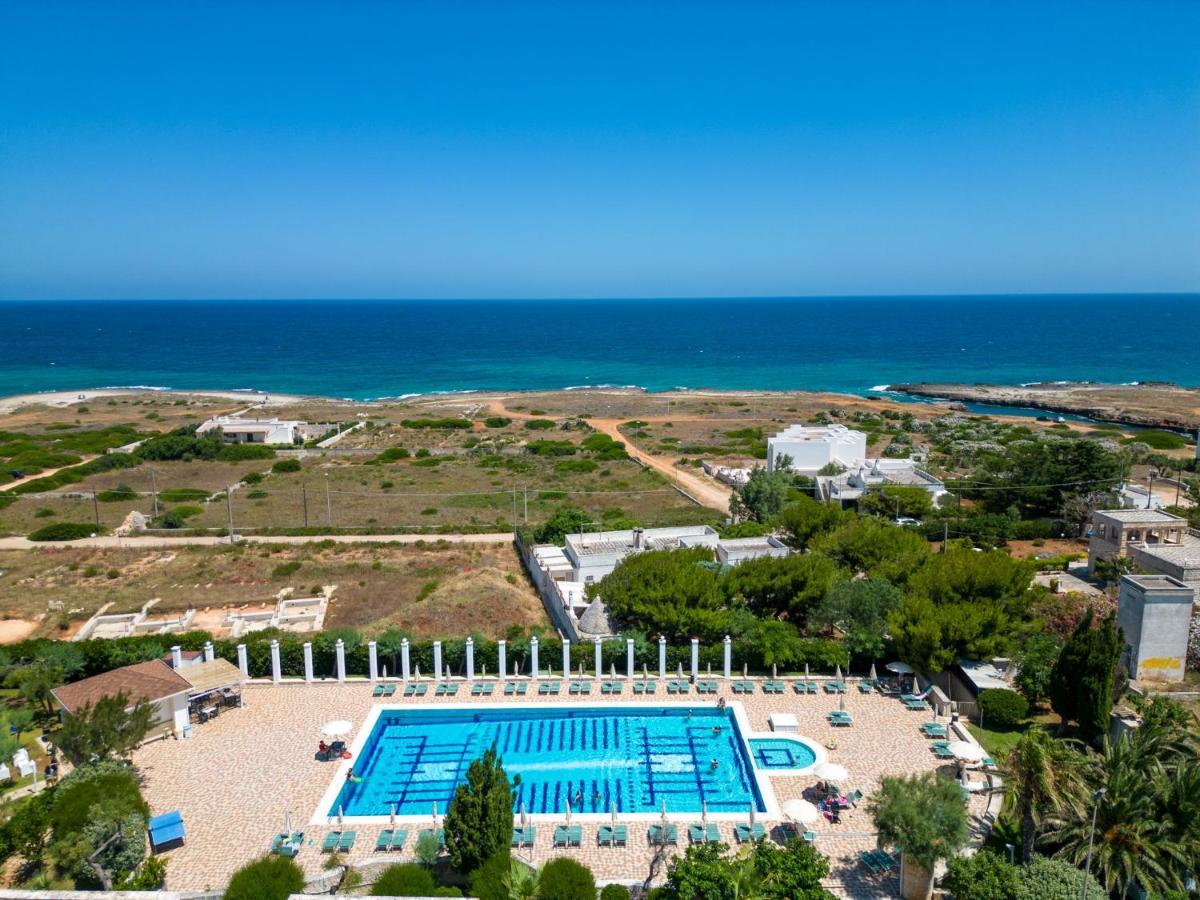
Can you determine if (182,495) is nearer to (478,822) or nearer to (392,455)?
(392,455)

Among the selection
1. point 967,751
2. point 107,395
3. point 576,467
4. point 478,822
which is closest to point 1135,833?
point 967,751

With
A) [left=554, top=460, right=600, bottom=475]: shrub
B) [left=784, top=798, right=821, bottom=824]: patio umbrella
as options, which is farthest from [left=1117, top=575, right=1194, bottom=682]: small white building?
[left=554, top=460, right=600, bottom=475]: shrub

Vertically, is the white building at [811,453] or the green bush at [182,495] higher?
the white building at [811,453]

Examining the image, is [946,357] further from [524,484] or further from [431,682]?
[431,682]

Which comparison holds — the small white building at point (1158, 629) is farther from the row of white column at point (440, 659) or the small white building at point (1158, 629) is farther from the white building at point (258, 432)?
the white building at point (258, 432)

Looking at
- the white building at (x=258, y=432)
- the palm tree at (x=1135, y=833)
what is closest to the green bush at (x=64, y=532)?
the white building at (x=258, y=432)

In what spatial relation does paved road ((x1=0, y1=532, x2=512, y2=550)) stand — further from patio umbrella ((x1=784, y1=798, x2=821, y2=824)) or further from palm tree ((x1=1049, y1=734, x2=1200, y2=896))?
palm tree ((x1=1049, y1=734, x2=1200, y2=896))
